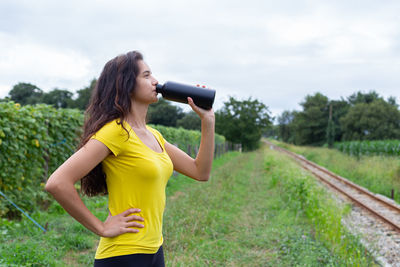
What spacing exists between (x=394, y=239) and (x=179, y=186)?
668 centimetres

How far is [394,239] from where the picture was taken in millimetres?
6852

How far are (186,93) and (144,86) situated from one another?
0.81 feet

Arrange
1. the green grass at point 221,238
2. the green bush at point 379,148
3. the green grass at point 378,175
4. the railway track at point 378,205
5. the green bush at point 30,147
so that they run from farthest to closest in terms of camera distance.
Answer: the green bush at point 379,148 < the green grass at point 378,175 < the railway track at point 378,205 < the green bush at point 30,147 < the green grass at point 221,238

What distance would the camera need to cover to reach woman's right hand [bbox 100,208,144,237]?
157 cm

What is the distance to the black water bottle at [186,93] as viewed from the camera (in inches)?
71.3

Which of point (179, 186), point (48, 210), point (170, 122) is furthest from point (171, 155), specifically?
point (170, 122)

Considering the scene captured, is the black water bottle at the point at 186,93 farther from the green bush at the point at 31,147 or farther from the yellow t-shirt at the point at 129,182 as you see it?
the green bush at the point at 31,147

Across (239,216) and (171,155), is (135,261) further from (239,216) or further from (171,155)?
(239,216)

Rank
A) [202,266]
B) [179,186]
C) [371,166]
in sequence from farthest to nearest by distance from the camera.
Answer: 1. [371,166]
2. [179,186]
3. [202,266]

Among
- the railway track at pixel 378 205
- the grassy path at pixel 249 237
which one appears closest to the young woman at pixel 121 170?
the grassy path at pixel 249 237

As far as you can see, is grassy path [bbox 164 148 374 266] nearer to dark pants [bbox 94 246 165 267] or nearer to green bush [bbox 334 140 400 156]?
dark pants [bbox 94 246 165 267]

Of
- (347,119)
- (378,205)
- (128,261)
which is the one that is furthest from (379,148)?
(128,261)

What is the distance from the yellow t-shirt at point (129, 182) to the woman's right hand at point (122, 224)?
3cm

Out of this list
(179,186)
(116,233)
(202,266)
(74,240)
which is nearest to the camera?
(116,233)
